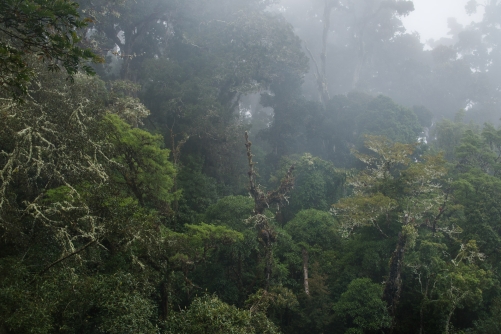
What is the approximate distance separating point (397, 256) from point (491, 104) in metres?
31.0

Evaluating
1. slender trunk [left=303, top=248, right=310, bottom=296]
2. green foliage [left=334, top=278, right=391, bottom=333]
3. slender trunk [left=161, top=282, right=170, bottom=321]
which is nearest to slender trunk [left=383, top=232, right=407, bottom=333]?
green foliage [left=334, top=278, right=391, bottom=333]

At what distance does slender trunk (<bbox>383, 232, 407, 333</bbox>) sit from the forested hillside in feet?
0.24

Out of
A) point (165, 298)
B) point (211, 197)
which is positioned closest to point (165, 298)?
point (165, 298)

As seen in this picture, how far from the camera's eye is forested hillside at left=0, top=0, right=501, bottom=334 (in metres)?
7.33

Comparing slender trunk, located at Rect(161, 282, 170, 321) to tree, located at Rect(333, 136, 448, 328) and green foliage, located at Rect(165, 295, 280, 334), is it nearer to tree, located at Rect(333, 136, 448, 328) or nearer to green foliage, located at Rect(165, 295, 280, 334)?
green foliage, located at Rect(165, 295, 280, 334)

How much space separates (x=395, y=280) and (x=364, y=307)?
4.60 feet

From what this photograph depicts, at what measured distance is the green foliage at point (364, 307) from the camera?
11391 mm

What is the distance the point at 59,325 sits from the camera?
707 centimetres

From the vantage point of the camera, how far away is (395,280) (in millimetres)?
11969

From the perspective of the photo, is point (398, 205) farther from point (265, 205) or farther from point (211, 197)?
point (211, 197)

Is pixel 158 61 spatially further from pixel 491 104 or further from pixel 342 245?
pixel 491 104

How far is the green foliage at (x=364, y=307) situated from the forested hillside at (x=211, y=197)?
0.07m

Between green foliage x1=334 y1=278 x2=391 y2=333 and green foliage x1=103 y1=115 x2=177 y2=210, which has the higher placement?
green foliage x1=103 y1=115 x2=177 y2=210

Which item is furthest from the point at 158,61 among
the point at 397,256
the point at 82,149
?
the point at 397,256
